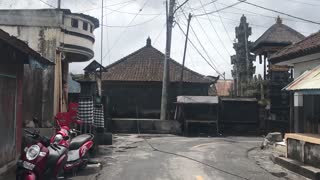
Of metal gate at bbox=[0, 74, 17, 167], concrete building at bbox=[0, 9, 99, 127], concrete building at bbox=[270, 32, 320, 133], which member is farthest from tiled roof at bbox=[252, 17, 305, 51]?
metal gate at bbox=[0, 74, 17, 167]

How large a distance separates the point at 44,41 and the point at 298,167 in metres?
11.1

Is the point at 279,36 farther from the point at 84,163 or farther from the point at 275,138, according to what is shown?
the point at 84,163

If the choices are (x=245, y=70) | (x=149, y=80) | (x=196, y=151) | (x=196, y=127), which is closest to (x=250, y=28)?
(x=245, y=70)

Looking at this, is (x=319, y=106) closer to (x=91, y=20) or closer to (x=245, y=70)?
(x=91, y=20)

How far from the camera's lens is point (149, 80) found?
35.9 meters

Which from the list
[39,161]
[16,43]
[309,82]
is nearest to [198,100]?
[309,82]

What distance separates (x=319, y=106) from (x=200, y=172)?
5367 millimetres

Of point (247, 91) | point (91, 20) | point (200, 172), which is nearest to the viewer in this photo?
point (200, 172)

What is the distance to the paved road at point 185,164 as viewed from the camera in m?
12.0

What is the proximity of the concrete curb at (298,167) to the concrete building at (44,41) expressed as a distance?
29.8ft

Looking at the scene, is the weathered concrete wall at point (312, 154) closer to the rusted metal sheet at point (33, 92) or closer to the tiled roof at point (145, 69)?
the rusted metal sheet at point (33, 92)

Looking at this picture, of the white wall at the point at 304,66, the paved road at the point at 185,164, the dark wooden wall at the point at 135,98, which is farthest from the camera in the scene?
the dark wooden wall at the point at 135,98

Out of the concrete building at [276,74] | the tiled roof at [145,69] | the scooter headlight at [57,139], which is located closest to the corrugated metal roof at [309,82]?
the scooter headlight at [57,139]

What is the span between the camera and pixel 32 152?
8734mm
